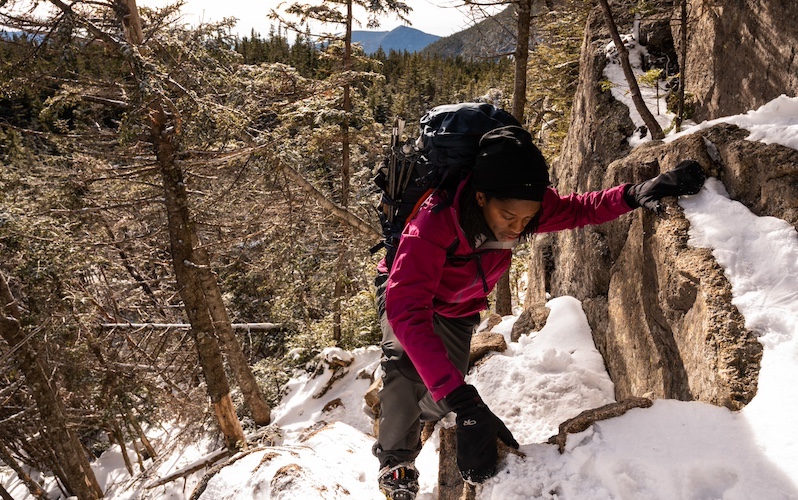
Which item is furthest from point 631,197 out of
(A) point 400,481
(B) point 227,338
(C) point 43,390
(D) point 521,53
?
(C) point 43,390

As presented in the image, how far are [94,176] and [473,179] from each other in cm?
791

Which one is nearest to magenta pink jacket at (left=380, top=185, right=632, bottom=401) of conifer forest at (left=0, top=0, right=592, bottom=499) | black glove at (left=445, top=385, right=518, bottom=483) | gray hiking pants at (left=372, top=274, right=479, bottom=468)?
black glove at (left=445, top=385, right=518, bottom=483)

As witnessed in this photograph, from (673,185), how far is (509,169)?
1524 millimetres

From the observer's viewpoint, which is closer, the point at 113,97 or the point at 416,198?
the point at 416,198

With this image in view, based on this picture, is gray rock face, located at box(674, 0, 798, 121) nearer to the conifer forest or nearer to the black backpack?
the conifer forest

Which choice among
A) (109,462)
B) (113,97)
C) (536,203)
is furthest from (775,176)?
(109,462)

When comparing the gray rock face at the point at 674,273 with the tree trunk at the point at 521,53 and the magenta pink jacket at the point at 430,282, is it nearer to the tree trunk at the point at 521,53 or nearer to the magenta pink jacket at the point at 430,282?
the magenta pink jacket at the point at 430,282

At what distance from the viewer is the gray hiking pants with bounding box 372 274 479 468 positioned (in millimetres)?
2918

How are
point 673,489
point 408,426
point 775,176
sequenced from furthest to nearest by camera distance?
1. point 408,426
2. point 775,176
3. point 673,489

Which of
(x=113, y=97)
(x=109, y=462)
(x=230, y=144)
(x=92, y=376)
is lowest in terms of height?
(x=109, y=462)

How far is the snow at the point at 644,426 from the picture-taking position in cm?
189

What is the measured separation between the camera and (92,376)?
11758mm

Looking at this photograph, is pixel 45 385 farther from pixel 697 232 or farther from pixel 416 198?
pixel 697 232

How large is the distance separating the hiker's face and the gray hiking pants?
0.93 m
